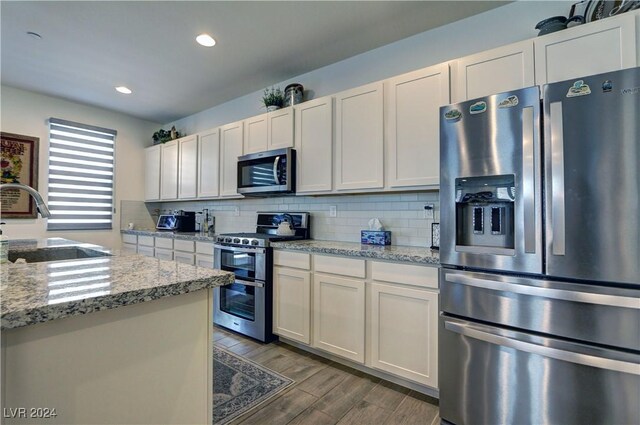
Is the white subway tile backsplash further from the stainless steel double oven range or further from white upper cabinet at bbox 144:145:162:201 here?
white upper cabinet at bbox 144:145:162:201

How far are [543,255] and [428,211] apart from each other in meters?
1.07

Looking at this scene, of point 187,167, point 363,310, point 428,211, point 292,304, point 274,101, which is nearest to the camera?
point 363,310

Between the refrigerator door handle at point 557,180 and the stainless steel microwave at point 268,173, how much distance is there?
6.61 ft

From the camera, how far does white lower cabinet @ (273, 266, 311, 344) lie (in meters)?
2.48

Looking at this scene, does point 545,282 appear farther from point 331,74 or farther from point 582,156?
point 331,74

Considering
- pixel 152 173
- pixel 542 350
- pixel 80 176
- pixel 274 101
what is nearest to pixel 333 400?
pixel 542 350

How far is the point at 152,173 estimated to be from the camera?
15.1 ft

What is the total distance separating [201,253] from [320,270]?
166 centimetres

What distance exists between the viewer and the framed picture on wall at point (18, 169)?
138 inches

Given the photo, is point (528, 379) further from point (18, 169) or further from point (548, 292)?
point (18, 169)

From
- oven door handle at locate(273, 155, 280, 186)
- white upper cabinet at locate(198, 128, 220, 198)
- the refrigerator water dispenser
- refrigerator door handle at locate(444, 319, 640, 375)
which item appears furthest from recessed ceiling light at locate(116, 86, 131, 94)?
refrigerator door handle at locate(444, 319, 640, 375)

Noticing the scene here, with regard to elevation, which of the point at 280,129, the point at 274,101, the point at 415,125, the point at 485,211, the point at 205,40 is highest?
the point at 205,40

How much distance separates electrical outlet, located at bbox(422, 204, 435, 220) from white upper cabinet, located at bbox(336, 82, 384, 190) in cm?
42

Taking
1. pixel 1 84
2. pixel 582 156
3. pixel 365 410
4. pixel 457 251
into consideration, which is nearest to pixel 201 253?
pixel 365 410
